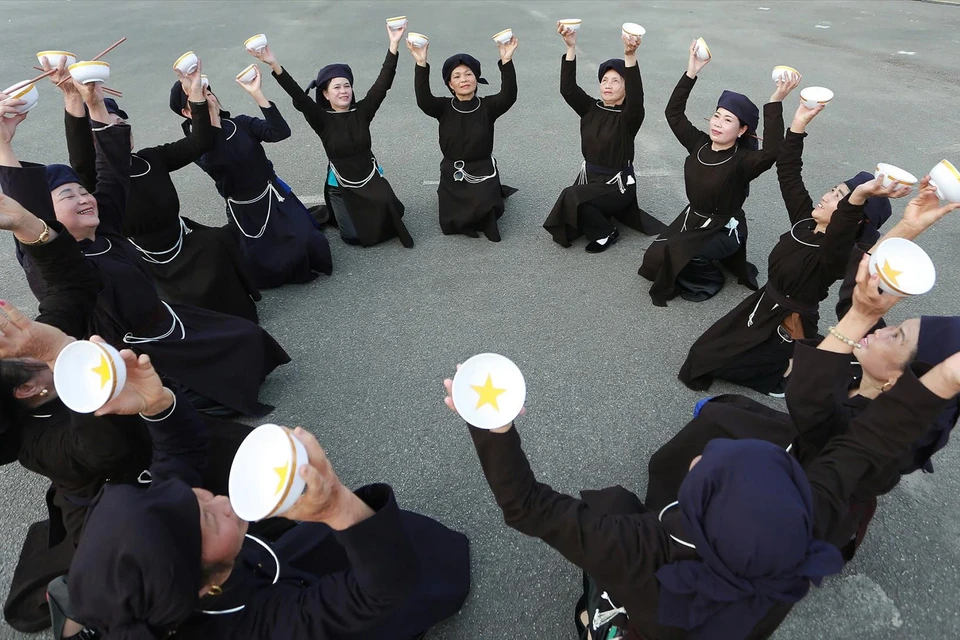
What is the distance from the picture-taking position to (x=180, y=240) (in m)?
3.68

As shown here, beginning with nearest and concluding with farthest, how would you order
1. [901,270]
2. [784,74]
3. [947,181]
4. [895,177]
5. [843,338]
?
[901,270]
[843,338]
[947,181]
[895,177]
[784,74]

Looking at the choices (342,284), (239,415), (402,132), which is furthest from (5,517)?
(402,132)

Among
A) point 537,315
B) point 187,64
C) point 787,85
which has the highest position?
point 187,64

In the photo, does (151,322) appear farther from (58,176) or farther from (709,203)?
(709,203)

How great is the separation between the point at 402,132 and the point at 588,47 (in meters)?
5.04

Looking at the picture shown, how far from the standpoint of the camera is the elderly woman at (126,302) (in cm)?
239

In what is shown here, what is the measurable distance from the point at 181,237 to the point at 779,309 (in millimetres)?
3508

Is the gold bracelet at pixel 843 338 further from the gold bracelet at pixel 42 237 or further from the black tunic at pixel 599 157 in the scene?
the black tunic at pixel 599 157

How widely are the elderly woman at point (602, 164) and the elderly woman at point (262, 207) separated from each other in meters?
1.85

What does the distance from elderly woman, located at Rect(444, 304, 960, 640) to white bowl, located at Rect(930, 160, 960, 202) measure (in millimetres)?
758

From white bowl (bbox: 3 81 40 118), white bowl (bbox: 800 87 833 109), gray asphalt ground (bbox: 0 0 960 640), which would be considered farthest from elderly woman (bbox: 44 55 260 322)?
white bowl (bbox: 800 87 833 109)

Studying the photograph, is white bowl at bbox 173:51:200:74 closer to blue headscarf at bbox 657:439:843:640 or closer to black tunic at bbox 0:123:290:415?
black tunic at bbox 0:123:290:415

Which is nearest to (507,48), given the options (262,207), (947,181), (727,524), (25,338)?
(262,207)

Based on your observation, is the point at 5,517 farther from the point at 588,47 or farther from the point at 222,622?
the point at 588,47
